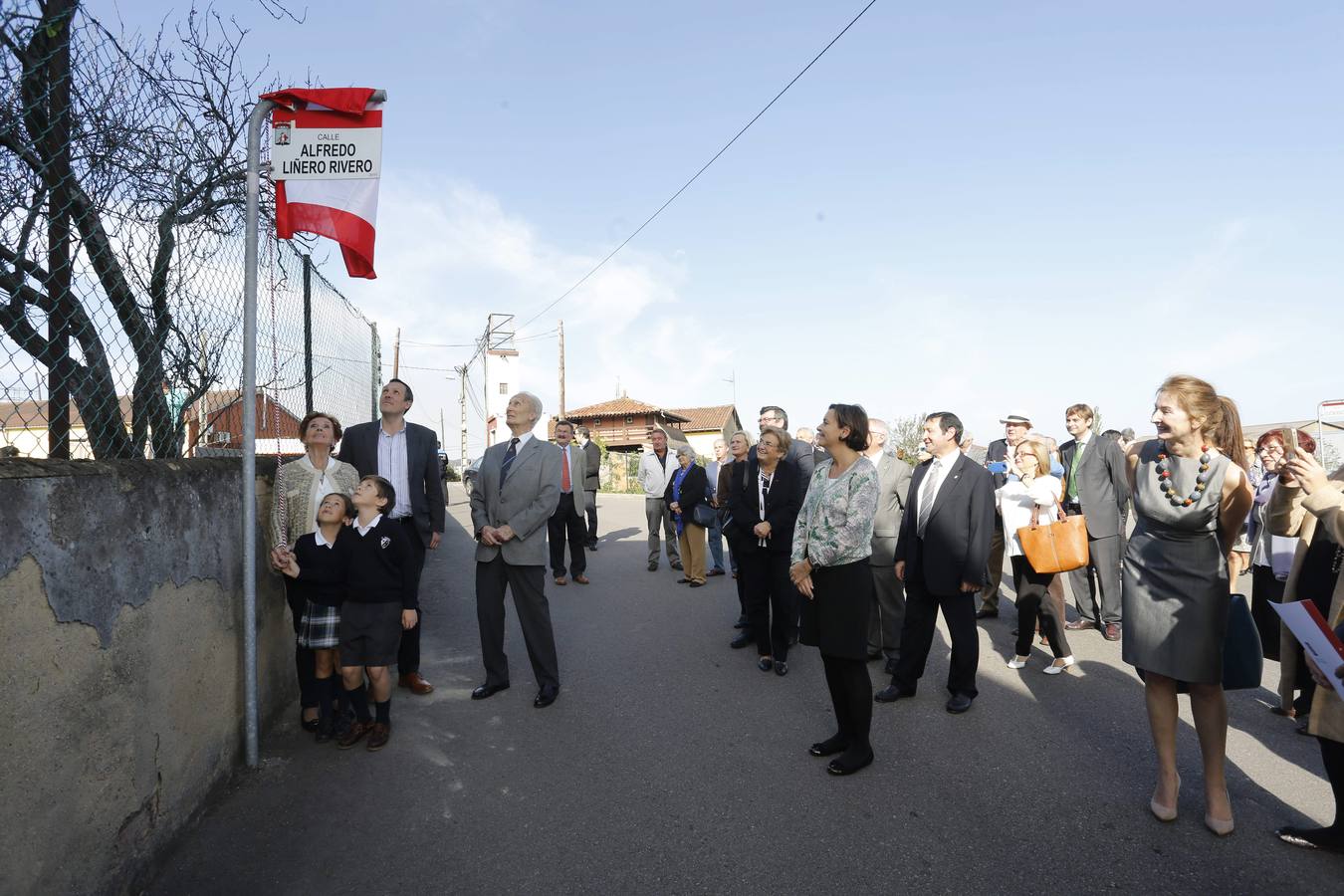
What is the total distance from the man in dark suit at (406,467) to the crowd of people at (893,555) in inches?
0.6

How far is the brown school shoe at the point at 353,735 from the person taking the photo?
408 cm

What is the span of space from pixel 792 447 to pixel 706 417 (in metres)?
59.4

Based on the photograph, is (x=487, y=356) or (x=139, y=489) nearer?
(x=139, y=489)

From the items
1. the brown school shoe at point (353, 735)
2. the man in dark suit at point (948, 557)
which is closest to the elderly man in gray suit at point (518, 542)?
the brown school shoe at point (353, 735)

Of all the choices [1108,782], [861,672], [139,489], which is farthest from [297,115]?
[1108,782]

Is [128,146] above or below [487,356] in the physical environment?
below

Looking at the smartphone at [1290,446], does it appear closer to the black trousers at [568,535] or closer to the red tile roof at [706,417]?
the black trousers at [568,535]

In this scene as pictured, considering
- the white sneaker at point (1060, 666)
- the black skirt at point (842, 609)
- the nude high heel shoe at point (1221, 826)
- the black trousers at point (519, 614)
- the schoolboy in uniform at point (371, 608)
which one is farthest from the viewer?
the white sneaker at point (1060, 666)

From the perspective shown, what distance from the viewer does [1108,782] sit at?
141 inches

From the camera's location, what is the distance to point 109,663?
8.47ft

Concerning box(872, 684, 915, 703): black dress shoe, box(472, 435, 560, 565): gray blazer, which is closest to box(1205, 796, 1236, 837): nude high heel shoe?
box(872, 684, 915, 703): black dress shoe

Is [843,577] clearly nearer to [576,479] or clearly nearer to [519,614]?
[519,614]

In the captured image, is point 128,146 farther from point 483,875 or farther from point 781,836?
point 781,836

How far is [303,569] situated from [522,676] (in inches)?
73.1
